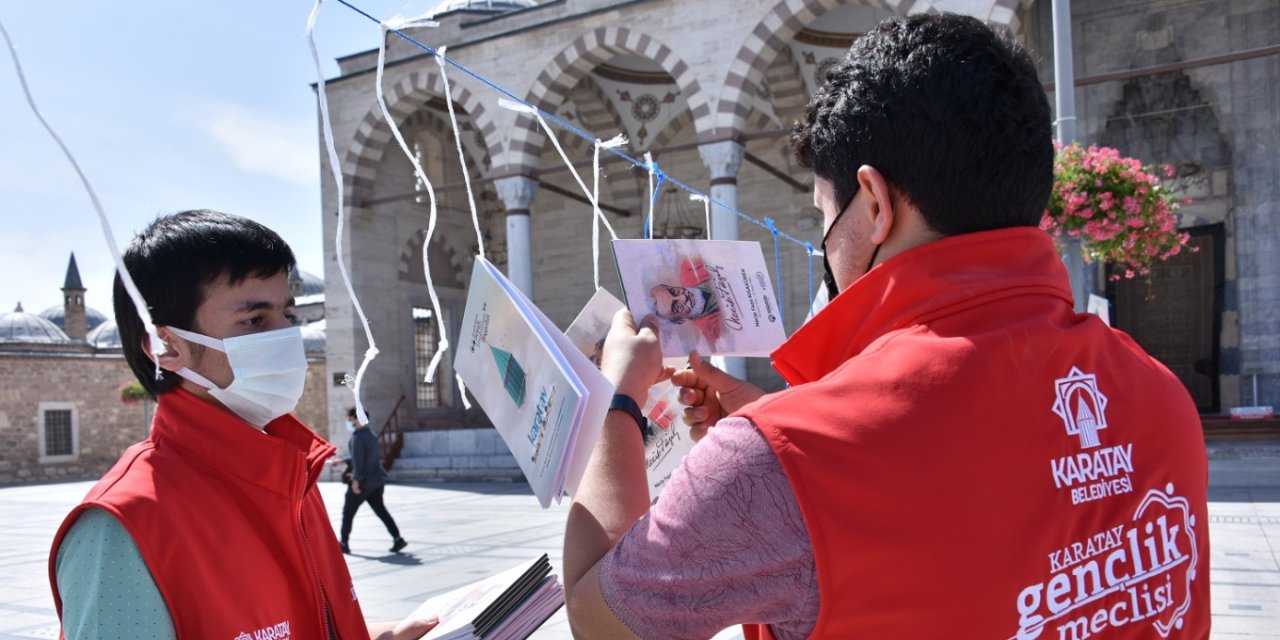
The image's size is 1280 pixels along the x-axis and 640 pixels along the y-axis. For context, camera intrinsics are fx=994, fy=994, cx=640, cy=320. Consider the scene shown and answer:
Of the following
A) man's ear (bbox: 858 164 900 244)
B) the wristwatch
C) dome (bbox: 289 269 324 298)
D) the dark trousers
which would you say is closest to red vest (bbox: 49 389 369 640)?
the wristwatch

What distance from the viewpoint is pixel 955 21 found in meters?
1.09

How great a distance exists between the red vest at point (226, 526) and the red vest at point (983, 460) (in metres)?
0.87

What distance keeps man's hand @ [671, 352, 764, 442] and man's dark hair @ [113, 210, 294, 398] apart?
757 millimetres

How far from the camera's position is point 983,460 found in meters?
0.93

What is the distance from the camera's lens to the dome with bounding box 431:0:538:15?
18189mm

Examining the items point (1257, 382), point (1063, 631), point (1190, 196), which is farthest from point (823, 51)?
point (1063, 631)

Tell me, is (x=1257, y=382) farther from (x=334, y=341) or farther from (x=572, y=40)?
(x=334, y=341)

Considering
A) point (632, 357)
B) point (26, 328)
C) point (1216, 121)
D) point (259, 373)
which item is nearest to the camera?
point (632, 357)

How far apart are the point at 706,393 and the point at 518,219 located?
14.4 meters

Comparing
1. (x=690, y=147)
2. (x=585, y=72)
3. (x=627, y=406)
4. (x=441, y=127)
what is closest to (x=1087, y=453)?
(x=627, y=406)

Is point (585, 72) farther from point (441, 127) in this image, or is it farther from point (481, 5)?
point (481, 5)

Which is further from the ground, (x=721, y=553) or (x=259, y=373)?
(x=259, y=373)

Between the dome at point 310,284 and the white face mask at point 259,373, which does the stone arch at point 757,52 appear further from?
the dome at point 310,284

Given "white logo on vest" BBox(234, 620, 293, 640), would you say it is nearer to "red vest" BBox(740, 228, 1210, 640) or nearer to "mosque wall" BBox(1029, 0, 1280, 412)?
"red vest" BBox(740, 228, 1210, 640)
